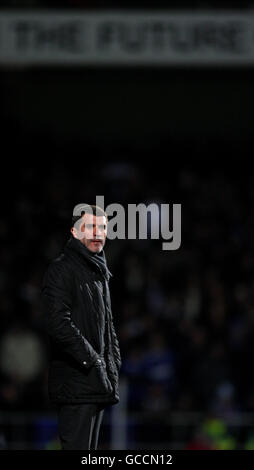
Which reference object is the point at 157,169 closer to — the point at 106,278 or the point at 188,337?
the point at 188,337

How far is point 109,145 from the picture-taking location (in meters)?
14.8

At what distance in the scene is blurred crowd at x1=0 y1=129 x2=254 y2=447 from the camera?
407 inches

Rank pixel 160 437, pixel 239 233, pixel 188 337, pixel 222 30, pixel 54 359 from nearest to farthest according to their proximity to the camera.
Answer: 1. pixel 54 359
2. pixel 160 437
3. pixel 188 337
4. pixel 222 30
5. pixel 239 233

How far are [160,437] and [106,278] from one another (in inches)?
194

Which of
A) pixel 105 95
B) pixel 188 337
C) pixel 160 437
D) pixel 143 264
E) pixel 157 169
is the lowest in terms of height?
pixel 160 437

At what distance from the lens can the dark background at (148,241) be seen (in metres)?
10.1

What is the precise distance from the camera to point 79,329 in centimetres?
465

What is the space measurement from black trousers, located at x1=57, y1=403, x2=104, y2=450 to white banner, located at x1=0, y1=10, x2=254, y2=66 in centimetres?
720

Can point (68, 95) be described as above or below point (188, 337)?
above

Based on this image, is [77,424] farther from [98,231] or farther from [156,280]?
[156,280]

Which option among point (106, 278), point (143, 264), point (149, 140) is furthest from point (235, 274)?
point (106, 278)
